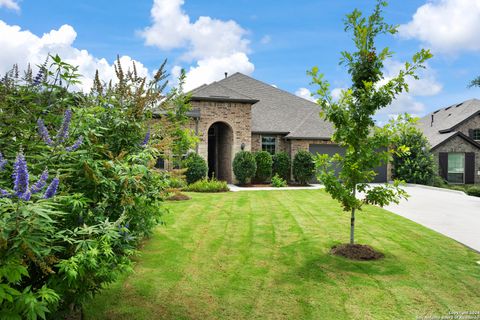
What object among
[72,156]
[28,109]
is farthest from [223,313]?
[28,109]

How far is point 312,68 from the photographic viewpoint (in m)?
7.06

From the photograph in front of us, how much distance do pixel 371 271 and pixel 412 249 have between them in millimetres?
2067

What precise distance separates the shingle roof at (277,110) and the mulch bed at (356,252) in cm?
1558

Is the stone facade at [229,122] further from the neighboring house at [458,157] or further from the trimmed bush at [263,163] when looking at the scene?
the neighboring house at [458,157]

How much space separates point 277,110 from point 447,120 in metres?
15.9

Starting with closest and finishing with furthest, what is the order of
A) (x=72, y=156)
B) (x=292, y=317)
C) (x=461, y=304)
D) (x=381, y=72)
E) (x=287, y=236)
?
1. (x=72, y=156)
2. (x=292, y=317)
3. (x=461, y=304)
4. (x=381, y=72)
5. (x=287, y=236)

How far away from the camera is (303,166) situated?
2223 centimetres

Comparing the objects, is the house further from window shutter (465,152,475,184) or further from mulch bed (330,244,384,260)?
mulch bed (330,244,384,260)

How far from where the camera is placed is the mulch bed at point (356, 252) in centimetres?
734

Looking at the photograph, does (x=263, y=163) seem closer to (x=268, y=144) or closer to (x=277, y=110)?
(x=268, y=144)

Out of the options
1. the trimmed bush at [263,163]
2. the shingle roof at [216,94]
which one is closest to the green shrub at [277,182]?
the trimmed bush at [263,163]

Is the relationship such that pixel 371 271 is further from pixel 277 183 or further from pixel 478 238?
pixel 277 183

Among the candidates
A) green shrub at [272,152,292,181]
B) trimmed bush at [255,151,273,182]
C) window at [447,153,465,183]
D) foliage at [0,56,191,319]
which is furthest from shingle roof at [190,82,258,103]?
foliage at [0,56,191,319]

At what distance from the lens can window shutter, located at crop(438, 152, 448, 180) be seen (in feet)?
90.2
